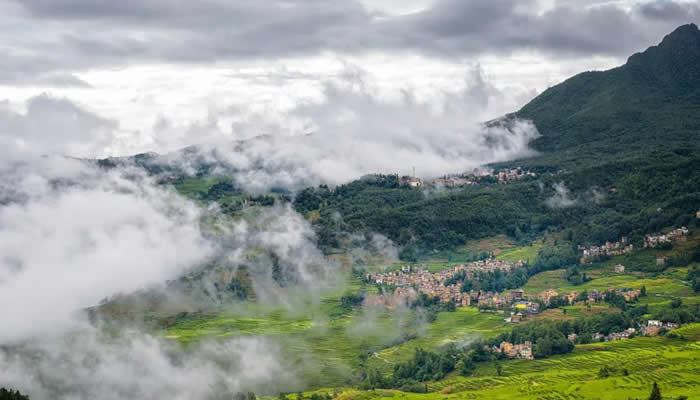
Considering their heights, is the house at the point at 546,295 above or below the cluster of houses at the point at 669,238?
below

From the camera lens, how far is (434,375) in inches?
4131

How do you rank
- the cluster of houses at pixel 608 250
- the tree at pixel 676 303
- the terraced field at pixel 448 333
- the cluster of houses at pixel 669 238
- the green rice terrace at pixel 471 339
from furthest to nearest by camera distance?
the cluster of houses at pixel 608 250 → the cluster of houses at pixel 669 238 → the tree at pixel 676 303 → the terraced field at pixel 448 333 → the green rice terrace at pixel 471 339

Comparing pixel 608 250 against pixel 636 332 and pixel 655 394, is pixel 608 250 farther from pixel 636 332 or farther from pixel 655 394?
pixel 655 394

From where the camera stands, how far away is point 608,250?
554 ft

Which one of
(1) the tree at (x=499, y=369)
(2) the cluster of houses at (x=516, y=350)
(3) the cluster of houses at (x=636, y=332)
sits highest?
(3) the cluster of houses at (x=636, y=332)

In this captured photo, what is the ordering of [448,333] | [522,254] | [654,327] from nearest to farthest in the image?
[654,327] < [448,333] < [522,254]

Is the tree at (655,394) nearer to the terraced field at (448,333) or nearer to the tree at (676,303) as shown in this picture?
the terraced field at (448,333)

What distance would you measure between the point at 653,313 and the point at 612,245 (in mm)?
55601

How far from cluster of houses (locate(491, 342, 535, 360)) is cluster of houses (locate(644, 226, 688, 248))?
209 feet

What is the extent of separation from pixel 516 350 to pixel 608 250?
68.2 m

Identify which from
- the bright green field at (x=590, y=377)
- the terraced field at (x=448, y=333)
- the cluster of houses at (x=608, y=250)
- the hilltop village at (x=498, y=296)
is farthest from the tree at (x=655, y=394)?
the cluster of houses at (x=608, y=250)

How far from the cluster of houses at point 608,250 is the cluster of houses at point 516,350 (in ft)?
202

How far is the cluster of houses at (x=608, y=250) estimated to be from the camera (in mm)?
166500

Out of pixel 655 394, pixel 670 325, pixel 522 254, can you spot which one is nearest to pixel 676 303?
pixel 670 325
